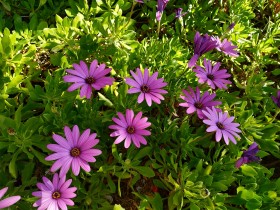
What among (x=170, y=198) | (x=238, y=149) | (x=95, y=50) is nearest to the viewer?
(x=170, y=198)

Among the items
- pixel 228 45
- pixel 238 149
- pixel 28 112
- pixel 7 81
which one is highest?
pixel 228 45

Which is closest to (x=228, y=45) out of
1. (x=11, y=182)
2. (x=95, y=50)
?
(x=95, y=50)

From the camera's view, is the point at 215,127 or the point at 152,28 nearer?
the point at 215,127

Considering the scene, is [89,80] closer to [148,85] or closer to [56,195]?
[148,85]

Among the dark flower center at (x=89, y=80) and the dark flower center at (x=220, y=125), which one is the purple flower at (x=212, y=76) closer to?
the dark flower center at (x=220, y=125)

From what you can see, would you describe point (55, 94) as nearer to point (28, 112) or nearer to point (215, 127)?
point (28, 112)

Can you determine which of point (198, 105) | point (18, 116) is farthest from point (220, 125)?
point (18, 116)
